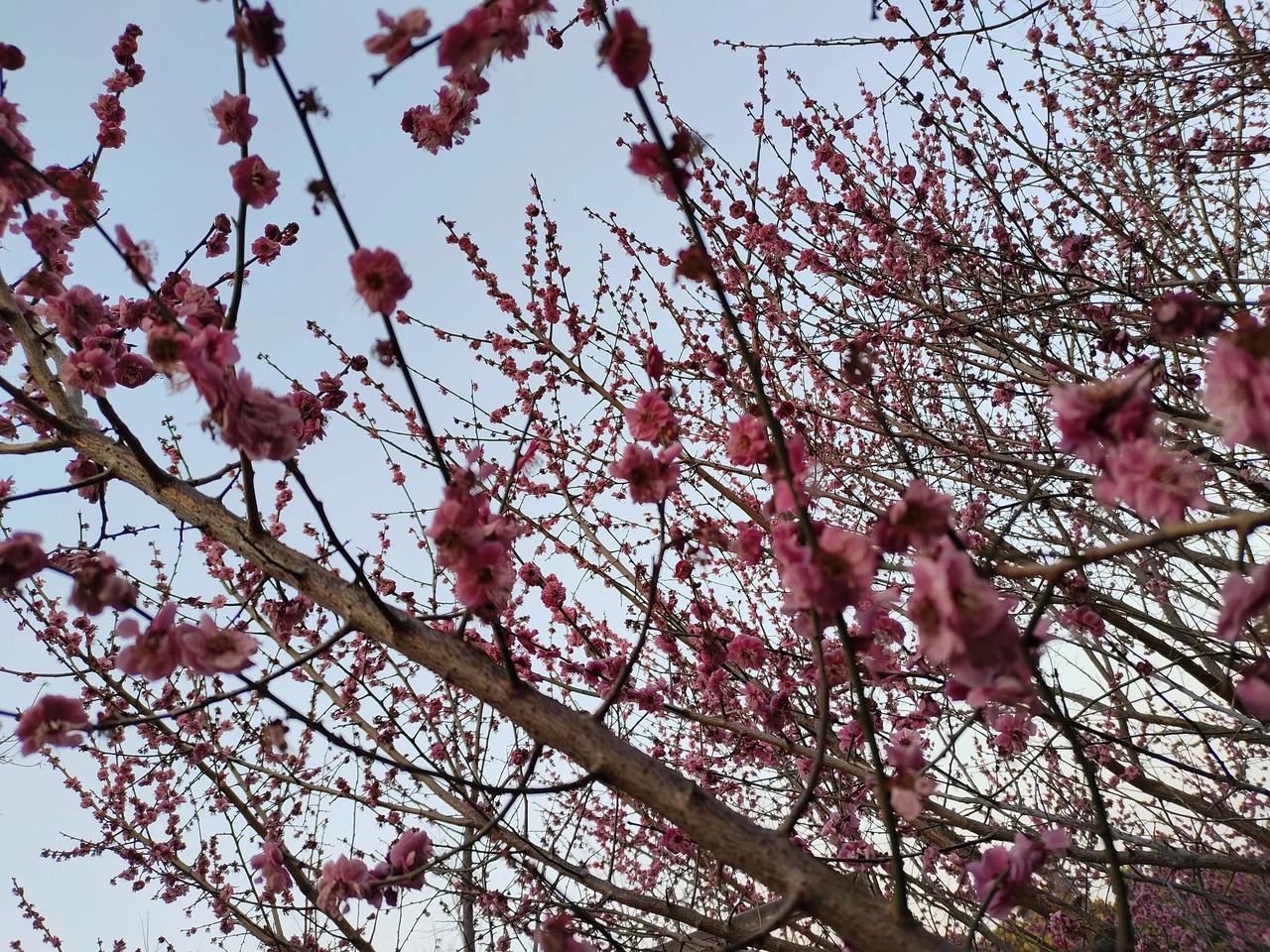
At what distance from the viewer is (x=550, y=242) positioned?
5.27 m

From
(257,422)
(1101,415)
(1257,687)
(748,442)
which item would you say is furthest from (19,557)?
(1257,687)

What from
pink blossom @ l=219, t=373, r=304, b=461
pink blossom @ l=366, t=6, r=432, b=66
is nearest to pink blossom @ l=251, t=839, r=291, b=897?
pink blossom @ l=219, t=373, r=304, b=461

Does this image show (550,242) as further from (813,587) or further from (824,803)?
(813,587)

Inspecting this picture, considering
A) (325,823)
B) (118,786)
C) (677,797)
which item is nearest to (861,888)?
(677,797)

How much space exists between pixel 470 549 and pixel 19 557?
1.04 m

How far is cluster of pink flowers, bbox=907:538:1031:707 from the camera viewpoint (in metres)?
1.26

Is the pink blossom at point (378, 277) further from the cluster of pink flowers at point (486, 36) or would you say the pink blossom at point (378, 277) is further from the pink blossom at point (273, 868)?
the pink blossom at point (273, 868)

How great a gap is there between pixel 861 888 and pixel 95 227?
215cm

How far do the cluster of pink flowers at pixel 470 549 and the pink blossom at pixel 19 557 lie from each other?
93 centimetres

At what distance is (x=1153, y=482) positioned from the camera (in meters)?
1.32

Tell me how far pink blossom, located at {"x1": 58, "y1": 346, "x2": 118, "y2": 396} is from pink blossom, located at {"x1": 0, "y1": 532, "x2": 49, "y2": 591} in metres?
0.90

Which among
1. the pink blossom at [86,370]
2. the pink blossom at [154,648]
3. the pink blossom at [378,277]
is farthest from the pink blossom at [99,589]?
the pink blossom at [86,370]

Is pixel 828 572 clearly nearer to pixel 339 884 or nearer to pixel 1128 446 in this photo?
pixel 1128 446

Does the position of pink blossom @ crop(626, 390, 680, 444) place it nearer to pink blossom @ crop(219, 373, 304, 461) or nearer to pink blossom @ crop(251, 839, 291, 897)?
pink blossom @ crop(219, 373, 304, 461)
